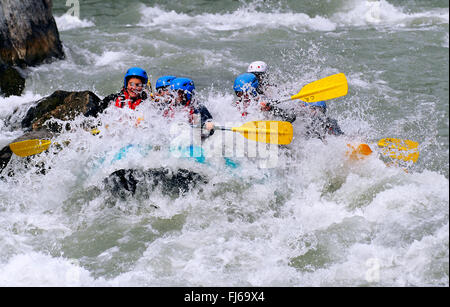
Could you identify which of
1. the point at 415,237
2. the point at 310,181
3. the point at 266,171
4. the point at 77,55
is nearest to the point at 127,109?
the point at 266,171

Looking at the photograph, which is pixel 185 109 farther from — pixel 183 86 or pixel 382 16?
pixel 382 16

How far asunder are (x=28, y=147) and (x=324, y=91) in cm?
354

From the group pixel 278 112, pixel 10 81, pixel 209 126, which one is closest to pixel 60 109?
pixel 10 81

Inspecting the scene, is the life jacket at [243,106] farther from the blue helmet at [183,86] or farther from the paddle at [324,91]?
the blue helmet at [183,86]

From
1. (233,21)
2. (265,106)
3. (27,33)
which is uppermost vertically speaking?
(27,33)

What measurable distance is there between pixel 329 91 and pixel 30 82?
5338 millimetres

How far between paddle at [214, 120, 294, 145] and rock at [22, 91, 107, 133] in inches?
76.4

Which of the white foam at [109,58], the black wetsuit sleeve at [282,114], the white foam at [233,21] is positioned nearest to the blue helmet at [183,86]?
the black wetsuit sleeve at [282,114]

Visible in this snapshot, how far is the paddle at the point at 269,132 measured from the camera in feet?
20.1

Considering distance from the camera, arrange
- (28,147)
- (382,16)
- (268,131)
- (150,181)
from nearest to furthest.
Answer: (150,181)
(268,131)
(28,147)
(382,16)

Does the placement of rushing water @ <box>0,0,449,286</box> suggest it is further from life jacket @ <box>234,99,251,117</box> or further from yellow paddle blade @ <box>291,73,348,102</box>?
yellow paddle blade @ <box>291,73,348,102</box>

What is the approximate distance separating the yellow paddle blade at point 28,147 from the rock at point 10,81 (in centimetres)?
295

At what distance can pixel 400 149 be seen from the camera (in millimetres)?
6738

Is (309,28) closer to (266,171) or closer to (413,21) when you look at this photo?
(413,21)
